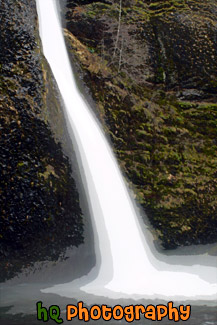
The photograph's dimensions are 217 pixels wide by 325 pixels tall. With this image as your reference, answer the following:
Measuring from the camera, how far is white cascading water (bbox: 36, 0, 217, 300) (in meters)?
5.45

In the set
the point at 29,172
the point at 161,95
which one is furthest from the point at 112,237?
the point at 161,95

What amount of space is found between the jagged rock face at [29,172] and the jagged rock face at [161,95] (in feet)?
6.40

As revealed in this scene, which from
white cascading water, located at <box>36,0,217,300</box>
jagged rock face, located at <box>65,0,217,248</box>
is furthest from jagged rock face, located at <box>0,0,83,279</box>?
jagged rock face, located at <box>65,0,217,248</box>

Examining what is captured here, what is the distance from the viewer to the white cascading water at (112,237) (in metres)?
5.45

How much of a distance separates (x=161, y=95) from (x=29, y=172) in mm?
5001

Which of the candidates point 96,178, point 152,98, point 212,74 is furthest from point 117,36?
point 96,178

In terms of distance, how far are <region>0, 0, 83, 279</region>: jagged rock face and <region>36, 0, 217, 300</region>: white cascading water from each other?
56cm

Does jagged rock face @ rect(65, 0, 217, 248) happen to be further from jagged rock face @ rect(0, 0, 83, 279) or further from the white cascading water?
jagged rock face @ rect(0, 0, 83, 279)

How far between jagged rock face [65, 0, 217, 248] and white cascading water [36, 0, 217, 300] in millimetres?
507

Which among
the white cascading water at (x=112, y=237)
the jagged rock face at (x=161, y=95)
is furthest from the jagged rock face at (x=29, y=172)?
the jagged rock face at (x=161, y=95)

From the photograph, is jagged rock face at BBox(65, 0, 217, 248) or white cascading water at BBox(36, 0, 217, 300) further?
jagged rock face at BBox(65, 0, 217, 248)

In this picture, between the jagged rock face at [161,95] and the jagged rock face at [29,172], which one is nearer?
the jagged rock face at [29,172]

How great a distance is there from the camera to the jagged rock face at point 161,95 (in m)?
7.77

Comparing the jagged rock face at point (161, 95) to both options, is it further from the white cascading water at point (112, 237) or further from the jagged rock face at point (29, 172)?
the jagged rock face at point (29, 172)
